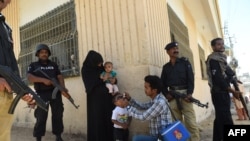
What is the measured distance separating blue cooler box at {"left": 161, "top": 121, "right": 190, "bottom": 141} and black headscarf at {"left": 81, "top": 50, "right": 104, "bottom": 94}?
1.34 meters

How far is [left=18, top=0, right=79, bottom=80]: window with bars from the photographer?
488cm

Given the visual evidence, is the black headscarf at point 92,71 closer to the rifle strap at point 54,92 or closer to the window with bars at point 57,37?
the rifle strap at point 54,92

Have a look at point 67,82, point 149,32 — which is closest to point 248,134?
point 149,32

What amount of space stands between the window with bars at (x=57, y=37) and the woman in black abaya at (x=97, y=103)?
1.07 m

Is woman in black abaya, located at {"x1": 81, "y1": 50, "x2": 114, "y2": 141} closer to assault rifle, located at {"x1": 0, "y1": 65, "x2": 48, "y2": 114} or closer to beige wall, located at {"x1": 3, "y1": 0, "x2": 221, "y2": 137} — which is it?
beige wall, located at {"x1": 3, "y1": 0, "x2": 221, "y2": 137}

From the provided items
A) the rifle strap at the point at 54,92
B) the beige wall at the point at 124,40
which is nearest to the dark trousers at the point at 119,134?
the beige wall at the point at 124,40

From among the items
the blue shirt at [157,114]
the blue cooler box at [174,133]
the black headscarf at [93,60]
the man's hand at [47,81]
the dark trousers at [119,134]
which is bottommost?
the dark trousers at [119,134]

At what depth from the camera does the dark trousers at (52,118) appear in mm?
3652

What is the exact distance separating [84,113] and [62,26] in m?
1.85

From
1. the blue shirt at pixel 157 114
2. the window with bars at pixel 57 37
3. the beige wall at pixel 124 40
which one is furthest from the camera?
the window with bars at pixel 57 37

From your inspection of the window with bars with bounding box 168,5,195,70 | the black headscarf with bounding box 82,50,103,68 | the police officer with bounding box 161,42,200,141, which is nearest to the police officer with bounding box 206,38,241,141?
the police officer with bounding box 161,42,200,141

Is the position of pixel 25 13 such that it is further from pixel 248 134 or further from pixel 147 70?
pixel 248 134

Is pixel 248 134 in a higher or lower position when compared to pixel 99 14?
lower

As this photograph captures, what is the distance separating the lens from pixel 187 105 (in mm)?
3686
